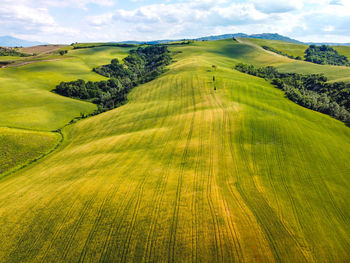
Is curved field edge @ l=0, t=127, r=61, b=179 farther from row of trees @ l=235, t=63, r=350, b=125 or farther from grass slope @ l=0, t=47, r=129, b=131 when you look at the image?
row of trees @ l=235, t=63, r=350, b=125

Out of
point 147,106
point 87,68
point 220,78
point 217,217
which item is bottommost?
point 217,217

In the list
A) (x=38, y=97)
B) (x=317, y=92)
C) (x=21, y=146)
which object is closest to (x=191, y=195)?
(x=21, y=146)

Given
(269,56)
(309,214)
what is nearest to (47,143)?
(309,214)

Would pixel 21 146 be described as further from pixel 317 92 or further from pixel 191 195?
pixel 317 92

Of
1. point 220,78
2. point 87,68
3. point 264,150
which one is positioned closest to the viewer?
point 264,150

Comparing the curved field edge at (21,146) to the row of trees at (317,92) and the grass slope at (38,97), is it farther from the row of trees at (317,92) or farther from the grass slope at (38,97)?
the row of trees at (317,92)

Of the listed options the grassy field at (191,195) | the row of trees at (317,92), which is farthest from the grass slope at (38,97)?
the row of trees at (317,92)

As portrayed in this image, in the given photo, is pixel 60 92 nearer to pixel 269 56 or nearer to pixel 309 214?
pixel 309 214
